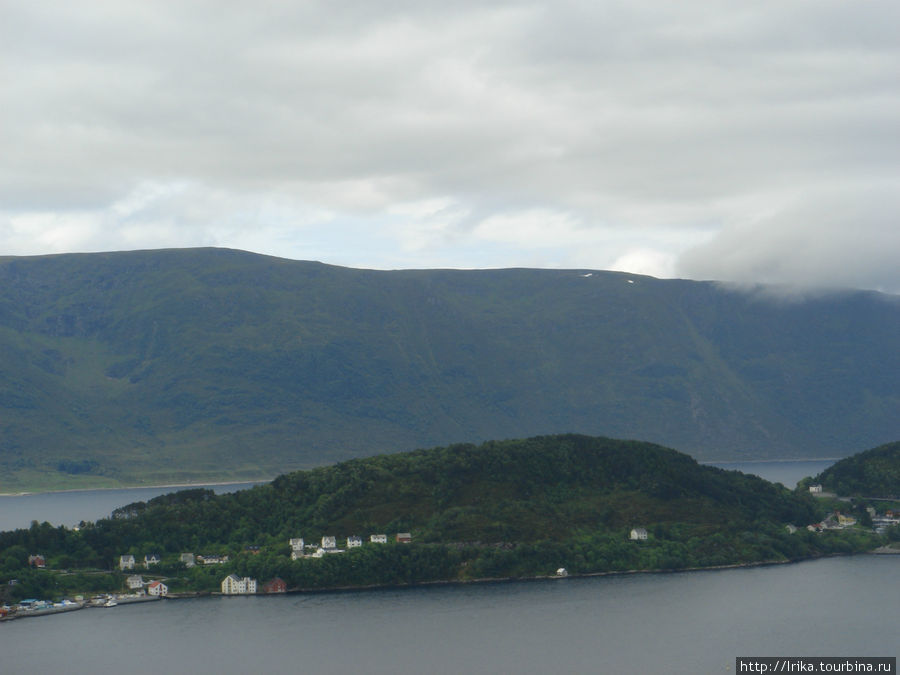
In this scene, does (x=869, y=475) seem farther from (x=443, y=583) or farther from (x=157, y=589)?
(x=157, y=589)

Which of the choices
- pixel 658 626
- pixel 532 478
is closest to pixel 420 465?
pixel 532 478

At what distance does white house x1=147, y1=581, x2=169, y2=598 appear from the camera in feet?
383

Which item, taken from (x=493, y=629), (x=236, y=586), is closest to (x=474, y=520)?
(x=236, y=586)

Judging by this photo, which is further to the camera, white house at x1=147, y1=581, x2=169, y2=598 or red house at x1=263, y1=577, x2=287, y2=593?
red house at x1=263, y1=577, x2=287, y2=593

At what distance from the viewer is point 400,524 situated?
130 m

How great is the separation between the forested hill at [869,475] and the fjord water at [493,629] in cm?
4935

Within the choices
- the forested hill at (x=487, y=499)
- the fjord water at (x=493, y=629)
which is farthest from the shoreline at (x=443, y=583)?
the forested hill at (x=487, y=499)

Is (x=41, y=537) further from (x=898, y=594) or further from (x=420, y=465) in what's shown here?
(x=898, y=594)

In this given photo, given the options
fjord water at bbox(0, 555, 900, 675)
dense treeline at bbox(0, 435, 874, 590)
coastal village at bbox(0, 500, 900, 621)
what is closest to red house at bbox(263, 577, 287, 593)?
coastal village at bbox(0, 500, 900, 621)

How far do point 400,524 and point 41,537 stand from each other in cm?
3476

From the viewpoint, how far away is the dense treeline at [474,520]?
120625 mm

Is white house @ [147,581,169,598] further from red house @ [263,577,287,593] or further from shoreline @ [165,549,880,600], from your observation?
red house @ [263,577,287,593]

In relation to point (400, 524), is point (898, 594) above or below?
below

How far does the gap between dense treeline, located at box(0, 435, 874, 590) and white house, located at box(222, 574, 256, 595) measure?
4.39 feet
